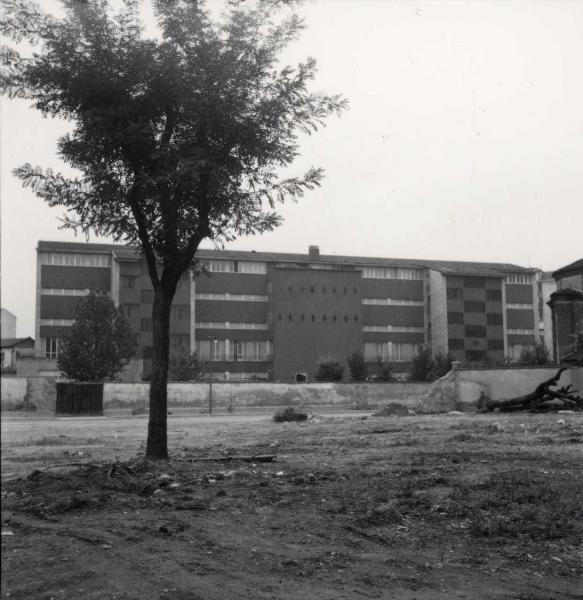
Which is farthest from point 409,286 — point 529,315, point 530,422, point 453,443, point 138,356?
point 453,443

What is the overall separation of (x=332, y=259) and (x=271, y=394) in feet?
152

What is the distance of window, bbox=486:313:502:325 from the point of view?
92.4 meters

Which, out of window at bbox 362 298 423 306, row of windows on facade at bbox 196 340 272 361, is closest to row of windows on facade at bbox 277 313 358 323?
row of windows on facade at bbox 196 340 272 361

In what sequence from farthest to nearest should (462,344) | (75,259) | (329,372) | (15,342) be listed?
1. (15,342)
2. (462,344)
3. (75,259)
4. (329,372)

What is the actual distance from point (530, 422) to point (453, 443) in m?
8.41

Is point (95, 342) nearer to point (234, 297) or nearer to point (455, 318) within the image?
point (234, 297)

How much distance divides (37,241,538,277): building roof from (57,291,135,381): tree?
74.4 feet

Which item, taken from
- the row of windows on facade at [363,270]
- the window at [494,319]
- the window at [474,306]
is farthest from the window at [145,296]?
the window at [494,319]

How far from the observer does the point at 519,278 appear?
9600cm

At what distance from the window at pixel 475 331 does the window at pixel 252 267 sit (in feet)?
84.8

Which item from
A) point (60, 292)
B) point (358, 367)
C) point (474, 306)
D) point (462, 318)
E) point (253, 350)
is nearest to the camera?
point (358, 367)

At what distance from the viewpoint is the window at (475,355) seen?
90.6m

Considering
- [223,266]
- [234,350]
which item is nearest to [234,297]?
[223,266]

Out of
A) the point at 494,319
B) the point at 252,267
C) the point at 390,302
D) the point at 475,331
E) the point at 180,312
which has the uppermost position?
the point at 252,267
